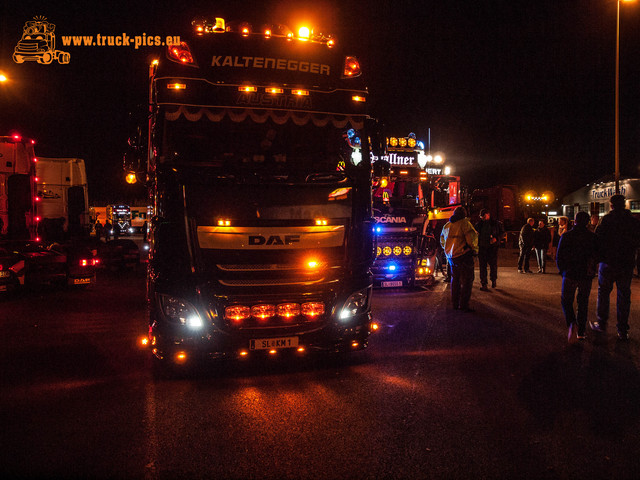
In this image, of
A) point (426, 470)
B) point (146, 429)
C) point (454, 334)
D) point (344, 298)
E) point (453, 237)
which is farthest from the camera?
point (453, 237)

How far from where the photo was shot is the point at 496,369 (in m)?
5.66

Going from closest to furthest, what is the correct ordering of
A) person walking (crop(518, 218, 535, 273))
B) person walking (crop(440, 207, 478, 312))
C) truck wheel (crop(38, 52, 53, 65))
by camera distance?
person walking (crop(440, 207, 478, 312)) < person walking (crop(518, 218, 535, 273)) < truck wheel (crop(38, 52, 53, 65))

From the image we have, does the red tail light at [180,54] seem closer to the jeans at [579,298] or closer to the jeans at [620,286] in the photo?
the jeans at [579,298]

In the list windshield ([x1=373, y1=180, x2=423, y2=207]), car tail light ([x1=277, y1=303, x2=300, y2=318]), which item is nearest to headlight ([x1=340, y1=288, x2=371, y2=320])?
car tail light ([x1=277, y1=303, x2=300, y2=318])

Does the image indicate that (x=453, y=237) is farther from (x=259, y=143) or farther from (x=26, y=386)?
(x=26, y=386)

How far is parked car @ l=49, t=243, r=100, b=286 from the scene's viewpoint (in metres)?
12.3

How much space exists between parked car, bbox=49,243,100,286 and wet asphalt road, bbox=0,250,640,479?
4742 mm

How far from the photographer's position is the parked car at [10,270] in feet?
34.7

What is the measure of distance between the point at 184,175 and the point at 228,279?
46.8 inches

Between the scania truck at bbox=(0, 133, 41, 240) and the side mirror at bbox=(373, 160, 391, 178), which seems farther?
the scania truck at bbox=(0, 133, 41, 240)

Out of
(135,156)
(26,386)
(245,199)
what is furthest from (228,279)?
(26,386)

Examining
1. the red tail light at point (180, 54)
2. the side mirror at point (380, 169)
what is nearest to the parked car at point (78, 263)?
the red tail light at point (180, 54)

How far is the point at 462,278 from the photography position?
30.2 ft

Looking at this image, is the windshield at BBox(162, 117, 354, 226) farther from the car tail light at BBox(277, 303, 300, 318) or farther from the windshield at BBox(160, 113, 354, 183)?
the car tail light at BBox(277, 303, 300, 318)
